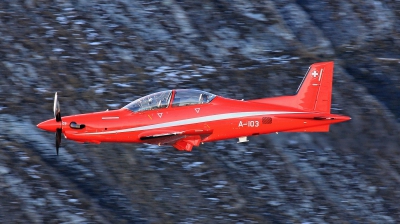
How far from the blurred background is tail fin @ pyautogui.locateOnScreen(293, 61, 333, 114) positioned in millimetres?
3669

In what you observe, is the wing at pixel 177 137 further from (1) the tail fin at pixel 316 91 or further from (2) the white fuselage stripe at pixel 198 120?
(1) the tail fin at pixel 316 91

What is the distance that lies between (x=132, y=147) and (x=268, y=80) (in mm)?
8874

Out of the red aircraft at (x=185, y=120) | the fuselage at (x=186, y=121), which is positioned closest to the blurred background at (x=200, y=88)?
the red aircraft at (x=185, y=120)

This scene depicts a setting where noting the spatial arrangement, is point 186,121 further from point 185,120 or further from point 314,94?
point 314,94

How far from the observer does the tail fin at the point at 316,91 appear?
2994 centimetres

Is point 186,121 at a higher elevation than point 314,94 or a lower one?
lower

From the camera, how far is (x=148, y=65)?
4019 centimetres

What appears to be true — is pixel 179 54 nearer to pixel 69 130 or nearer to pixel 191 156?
pixel 191 156

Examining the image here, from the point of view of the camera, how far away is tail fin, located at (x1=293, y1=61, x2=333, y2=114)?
29938 millimetres

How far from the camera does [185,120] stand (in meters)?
28.7

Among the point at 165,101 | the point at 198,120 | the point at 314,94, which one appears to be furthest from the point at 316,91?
the point at 165,101

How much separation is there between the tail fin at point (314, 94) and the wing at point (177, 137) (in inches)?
99.7

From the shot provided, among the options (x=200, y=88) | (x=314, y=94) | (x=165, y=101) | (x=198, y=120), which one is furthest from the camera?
(x=200, y=88)

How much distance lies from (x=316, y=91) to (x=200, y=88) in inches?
369
